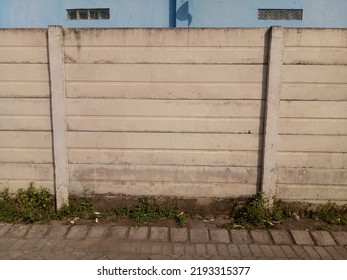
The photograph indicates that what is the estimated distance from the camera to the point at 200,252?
320 cm

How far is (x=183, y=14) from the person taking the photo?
7.12 meters

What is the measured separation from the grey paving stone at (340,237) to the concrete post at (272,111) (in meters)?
0.78

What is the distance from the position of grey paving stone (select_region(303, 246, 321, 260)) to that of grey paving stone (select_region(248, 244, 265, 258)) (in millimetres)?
501

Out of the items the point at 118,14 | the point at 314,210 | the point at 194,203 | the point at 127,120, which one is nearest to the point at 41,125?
the point at 127,120

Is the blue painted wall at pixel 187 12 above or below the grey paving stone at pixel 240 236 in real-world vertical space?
above

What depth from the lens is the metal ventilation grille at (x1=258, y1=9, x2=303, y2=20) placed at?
7.27m

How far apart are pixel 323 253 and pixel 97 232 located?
8.16 feet

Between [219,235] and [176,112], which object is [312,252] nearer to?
[219,235]

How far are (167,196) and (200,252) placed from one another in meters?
0.96

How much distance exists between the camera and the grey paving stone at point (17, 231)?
351cm

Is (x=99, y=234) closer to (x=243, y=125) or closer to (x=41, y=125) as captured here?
(x=41, y=125)

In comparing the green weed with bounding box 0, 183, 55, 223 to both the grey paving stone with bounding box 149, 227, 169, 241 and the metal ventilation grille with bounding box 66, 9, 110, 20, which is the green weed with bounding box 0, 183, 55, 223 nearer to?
the grey paving stone with bounding box 149, 227, 169, 241

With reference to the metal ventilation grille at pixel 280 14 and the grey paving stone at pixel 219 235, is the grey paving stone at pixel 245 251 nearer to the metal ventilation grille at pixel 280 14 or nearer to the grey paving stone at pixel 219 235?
the grey paving stone at pixel 219 235

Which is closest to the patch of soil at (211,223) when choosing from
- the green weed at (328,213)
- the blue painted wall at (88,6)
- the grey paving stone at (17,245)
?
the green weed at (328,213)
